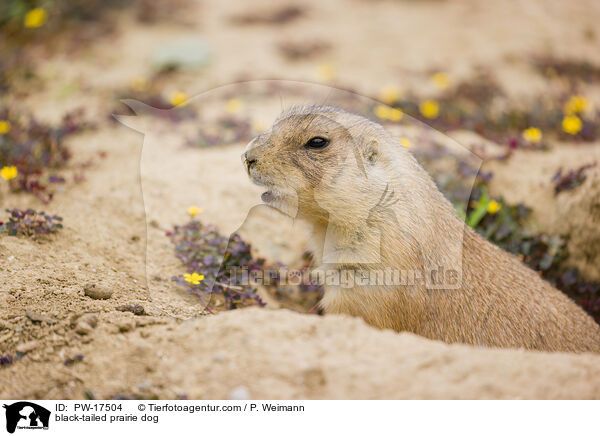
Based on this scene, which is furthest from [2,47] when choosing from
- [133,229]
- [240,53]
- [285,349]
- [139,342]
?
[285,349]

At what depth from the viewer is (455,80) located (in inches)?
336

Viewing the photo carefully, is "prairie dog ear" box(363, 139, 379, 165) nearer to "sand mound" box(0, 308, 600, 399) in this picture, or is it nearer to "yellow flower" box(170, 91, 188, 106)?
"sand mound" box(0, 308, 600, 399)

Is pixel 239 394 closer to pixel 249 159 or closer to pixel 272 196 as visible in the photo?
pixel 272 196

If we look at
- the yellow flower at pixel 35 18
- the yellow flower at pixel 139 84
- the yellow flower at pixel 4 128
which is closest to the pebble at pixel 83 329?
the yellow flower at pixel 4 128

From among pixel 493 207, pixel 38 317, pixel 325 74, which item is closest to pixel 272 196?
pixel 38 317

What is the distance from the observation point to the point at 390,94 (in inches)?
304

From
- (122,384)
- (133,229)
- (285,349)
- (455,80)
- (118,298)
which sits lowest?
(122,384)

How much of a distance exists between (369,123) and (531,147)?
3.20 m

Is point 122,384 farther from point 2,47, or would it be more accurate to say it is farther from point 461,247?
point 2,47

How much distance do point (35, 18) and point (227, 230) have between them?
6.78 meters

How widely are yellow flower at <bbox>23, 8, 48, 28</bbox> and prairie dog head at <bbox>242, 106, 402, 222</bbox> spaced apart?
7.23 meters

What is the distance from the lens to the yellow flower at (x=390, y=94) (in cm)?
767

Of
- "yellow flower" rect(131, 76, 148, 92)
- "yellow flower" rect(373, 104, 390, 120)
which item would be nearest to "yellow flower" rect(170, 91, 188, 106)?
"yellow flower" rect(131, 76, 148, 92)

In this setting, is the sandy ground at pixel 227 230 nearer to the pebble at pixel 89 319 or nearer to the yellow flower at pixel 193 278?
the pebble at pixel 89 319
